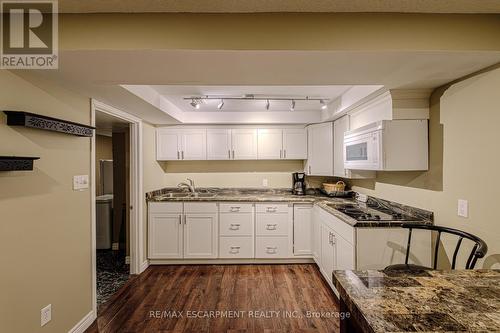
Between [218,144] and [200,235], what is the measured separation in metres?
1.44

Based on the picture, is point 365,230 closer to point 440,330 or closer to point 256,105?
point 440,330

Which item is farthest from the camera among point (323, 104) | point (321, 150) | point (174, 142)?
point (174, 142)

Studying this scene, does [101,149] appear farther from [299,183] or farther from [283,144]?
[299,183]

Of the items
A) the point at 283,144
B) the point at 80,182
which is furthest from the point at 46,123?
the point at 283,144

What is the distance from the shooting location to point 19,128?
1.59 metres

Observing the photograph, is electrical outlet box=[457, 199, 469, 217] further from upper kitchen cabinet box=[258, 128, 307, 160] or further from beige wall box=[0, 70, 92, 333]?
beige wall box=[0, 70, 92, 333]

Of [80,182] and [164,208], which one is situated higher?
[80,182]

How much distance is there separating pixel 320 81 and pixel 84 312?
285 cm

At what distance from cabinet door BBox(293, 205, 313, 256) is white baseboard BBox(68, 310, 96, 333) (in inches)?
97.5

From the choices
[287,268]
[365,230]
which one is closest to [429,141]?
[365,230]

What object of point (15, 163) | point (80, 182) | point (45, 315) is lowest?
point (45, 315)

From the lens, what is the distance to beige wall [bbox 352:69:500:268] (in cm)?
164

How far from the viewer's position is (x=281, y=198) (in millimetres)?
3615

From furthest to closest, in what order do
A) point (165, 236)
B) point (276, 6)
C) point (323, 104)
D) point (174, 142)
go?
point (174, 142), point (165, 236), point (323, 104), point (276, 6)
